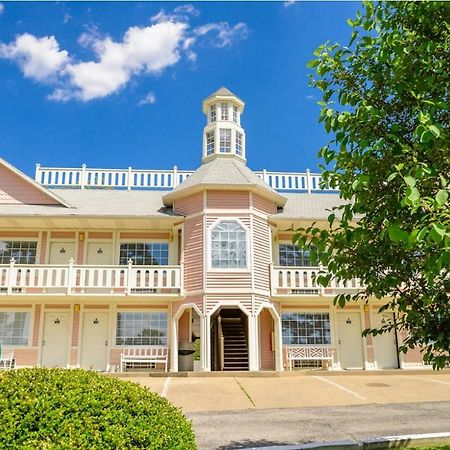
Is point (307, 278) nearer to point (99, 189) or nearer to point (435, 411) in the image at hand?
point (435, 411)

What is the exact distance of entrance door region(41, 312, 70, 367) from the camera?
18953 millimetres

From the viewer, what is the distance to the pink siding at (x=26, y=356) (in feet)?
61.5

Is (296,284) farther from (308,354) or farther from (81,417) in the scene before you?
(81,417)

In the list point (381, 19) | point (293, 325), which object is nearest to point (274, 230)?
point (293, 325)

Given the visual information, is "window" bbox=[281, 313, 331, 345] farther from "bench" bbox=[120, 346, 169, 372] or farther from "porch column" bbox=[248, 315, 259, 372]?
"bench" bbox=[120, 346, 169, 372]

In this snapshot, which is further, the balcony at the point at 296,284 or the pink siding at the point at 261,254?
the balcony at the point at 296,284

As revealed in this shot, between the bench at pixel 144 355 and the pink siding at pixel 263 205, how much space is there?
6.92 meters

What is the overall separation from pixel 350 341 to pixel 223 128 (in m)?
11.2

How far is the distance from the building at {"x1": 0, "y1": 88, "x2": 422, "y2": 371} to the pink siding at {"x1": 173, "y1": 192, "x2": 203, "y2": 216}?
0.20ft

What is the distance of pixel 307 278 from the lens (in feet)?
62.9

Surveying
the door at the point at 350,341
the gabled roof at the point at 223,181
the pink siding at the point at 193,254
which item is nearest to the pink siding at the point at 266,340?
the door at the point at 350,341

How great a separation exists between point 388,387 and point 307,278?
6.16 metres

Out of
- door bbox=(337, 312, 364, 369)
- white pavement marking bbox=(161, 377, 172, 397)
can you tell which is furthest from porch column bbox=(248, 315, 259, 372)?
door bbox=(337, 312, 364, 369)

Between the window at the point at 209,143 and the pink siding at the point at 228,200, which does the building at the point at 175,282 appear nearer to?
the pink siding at the point at 228,200
